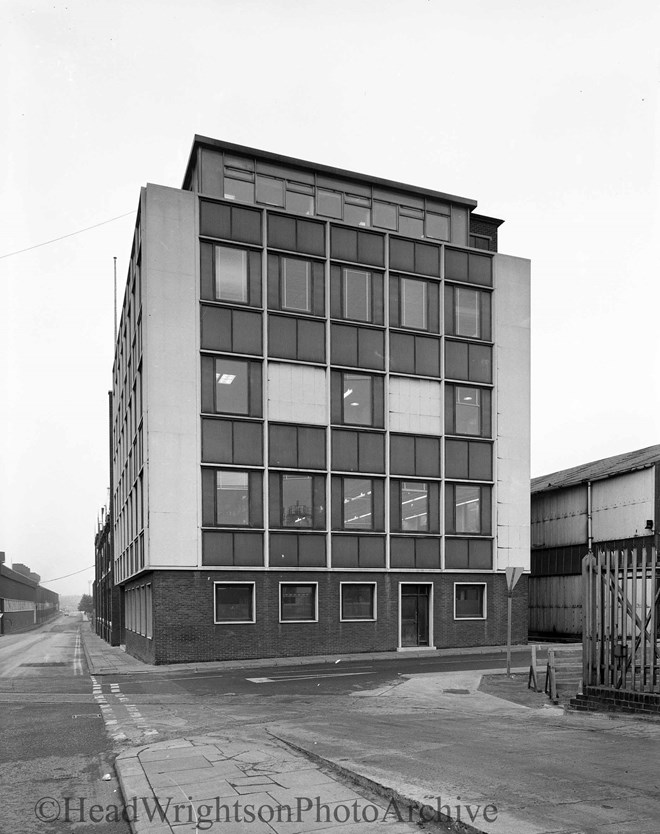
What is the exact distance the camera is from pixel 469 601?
33.7 meters

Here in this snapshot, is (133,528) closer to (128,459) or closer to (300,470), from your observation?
(128,459)

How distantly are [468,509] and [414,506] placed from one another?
250 centimetres

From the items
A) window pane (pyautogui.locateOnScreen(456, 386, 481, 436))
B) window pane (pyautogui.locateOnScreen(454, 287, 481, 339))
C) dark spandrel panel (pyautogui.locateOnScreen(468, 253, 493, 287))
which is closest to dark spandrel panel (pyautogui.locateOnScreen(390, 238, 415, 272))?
window pane (pyautogui.locateOnScreen(454, 287, 481, 339))

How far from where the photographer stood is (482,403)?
34.9 meters

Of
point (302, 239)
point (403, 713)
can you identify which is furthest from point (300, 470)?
point (403, 713)

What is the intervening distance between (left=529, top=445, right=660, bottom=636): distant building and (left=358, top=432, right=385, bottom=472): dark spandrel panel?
420 inches

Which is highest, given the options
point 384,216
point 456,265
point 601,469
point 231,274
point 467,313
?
point 384,216

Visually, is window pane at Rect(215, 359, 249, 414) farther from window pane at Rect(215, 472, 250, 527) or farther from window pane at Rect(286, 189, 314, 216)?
window pane at Rect(286, 189, 314, 216)

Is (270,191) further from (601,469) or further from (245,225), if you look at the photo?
(601,469)

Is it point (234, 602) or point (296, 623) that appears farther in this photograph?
point (296, 623)

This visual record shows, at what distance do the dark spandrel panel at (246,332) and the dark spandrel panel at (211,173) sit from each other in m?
5.05

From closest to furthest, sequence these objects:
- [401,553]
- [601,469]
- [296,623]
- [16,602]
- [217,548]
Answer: [217,548], [296,623], [401,553], [601,469], [16,602]

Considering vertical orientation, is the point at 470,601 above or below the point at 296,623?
above

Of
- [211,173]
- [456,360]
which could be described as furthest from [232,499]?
[211,173]
